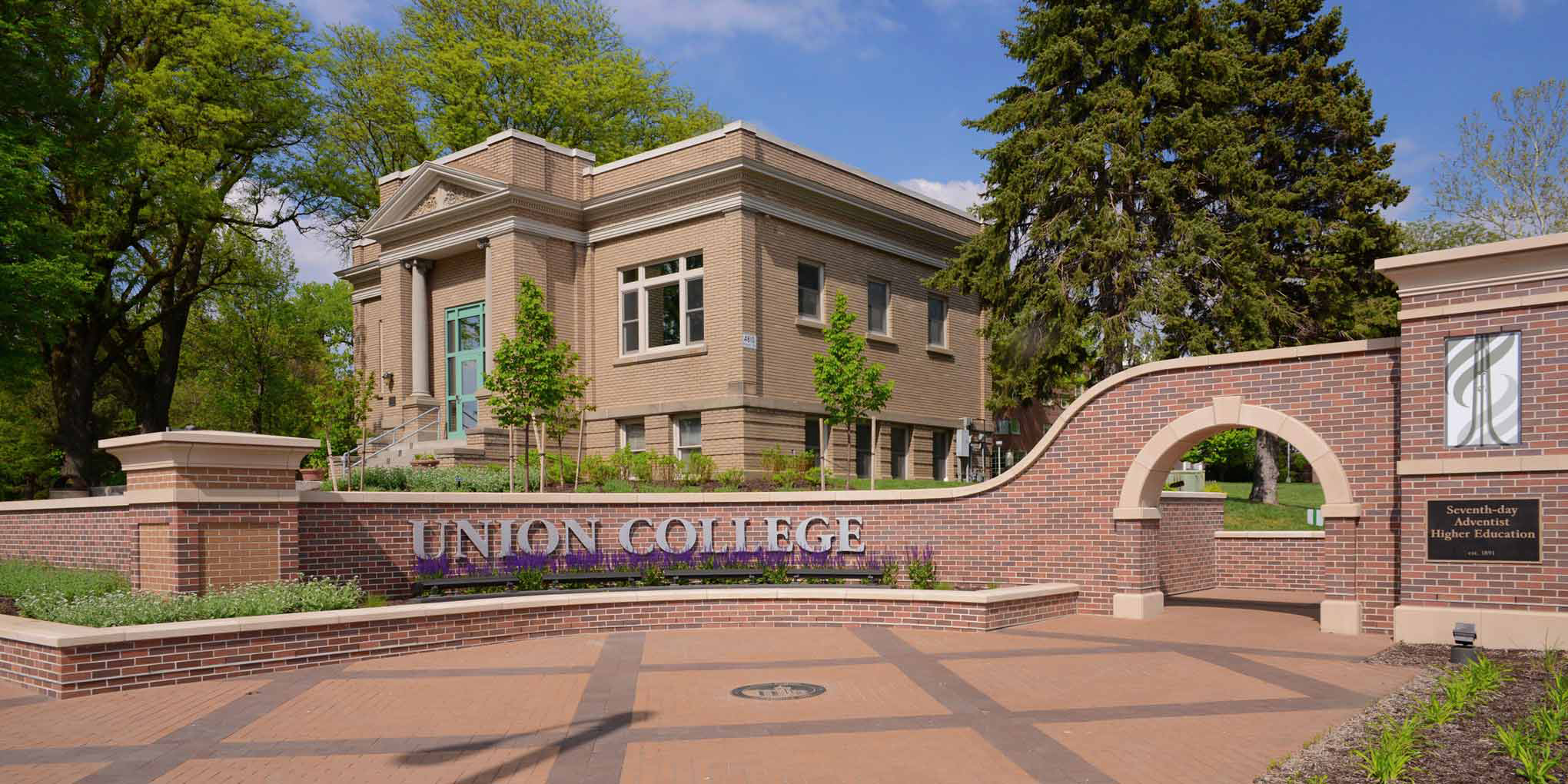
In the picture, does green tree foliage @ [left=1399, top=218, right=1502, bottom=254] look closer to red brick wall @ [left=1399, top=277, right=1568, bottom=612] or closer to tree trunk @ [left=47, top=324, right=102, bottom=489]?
red brick wall @ [left=1399, top=277, right=1568, bottom=612]

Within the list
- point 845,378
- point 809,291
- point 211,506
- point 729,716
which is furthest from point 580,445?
point 729,716

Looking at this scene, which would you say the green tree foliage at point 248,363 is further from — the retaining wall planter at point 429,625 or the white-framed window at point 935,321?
the retaining wall planter at point 429,625

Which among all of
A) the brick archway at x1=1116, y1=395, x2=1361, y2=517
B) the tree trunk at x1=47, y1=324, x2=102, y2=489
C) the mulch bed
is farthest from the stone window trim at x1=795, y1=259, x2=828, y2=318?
the tree trunk at x1=47, y1=324, x2=102, y2=489

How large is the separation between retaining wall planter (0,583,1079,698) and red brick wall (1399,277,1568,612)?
15.2ft

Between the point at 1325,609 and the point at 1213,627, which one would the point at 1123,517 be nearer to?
the point at 1213,627

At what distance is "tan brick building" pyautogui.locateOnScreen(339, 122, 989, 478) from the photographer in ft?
80.0

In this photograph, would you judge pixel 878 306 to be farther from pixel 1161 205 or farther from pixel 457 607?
pixel 457 607

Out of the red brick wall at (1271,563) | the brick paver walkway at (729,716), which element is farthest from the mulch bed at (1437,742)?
the red brick wall at (1271,563)

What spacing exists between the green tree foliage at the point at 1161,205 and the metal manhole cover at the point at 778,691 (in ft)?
52.4

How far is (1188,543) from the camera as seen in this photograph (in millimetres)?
18812

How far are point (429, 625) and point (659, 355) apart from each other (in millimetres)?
14147

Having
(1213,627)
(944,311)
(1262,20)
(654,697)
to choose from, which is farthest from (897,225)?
(654,697)

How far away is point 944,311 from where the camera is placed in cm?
3094

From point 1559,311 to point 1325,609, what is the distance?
171 inches
